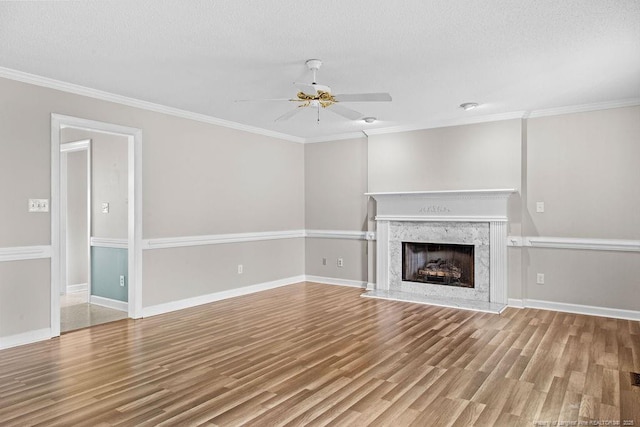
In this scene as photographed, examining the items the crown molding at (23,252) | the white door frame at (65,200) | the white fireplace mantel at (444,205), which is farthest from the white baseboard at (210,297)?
the white fireplace mantel at (444,205)

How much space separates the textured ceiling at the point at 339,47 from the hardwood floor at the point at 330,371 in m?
2.56

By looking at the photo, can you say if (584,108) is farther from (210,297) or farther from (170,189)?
(210,297)

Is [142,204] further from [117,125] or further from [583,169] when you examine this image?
[583,169]

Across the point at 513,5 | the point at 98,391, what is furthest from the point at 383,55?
the point at 98,391

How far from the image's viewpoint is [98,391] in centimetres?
283

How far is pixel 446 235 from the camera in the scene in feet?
19.4

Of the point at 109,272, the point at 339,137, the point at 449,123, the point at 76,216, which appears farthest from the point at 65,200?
the point at 449,123

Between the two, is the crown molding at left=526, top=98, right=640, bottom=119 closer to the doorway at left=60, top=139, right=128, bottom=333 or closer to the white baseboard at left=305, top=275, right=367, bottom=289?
the white baseboard at left=305, top=275, right=367, bottom=289

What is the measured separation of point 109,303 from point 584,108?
660 centimetres

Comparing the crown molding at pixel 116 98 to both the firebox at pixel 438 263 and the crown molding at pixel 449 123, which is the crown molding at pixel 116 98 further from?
the firebox at pixel 438 263

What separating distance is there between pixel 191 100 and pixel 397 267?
383cm

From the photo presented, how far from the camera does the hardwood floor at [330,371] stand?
2.51m

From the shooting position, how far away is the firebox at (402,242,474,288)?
19.2ft

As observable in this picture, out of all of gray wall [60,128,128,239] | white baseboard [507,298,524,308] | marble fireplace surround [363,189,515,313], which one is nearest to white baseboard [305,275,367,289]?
A: marble fireplace surround [363,189,515,313]
